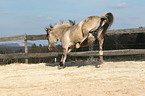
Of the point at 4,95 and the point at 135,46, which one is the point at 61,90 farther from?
the point at 135,46

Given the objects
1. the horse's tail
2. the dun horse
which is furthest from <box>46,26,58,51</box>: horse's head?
the horse's tail

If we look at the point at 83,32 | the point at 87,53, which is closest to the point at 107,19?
the point at 83,32

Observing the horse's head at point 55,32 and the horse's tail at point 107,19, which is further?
the horse's head at point 55,32

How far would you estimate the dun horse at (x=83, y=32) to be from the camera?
708 centimetres

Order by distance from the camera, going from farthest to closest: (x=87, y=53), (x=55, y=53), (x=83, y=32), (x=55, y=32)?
(x=55, y=53) < (x=87, y=53) < (x=55, y=32) < (x=83, y=32)

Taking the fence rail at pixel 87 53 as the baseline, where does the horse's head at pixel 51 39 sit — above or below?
above

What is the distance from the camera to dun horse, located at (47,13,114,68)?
23.2 feet

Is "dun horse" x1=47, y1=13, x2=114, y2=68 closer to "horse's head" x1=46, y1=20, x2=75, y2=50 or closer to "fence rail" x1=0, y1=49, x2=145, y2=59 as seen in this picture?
"horse's head" x1=46, y1=20, x2=75, y2=50

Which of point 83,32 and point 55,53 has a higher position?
point 83,32

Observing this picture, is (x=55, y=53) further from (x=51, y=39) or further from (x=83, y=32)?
(x=83, y=32)

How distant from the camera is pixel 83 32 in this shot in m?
7.33

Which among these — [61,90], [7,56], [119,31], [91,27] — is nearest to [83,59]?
[119,31]

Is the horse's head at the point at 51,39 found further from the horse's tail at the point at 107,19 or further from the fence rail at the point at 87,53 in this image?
the horse's tail at the point at 107,19

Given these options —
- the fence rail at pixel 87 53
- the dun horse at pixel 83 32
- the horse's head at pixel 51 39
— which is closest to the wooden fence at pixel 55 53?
the fence rail at pixel 87 53
